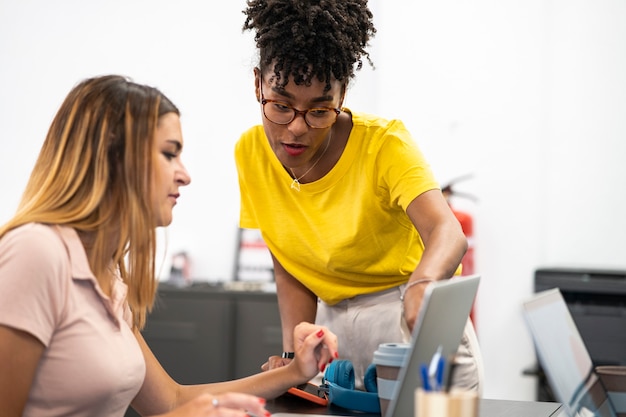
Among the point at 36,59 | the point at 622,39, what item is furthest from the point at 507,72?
the point at 36,59

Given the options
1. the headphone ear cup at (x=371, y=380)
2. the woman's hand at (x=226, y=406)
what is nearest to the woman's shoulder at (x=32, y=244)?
the woman's hand at (x=226, y=406)

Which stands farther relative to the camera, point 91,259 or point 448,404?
point 91,259

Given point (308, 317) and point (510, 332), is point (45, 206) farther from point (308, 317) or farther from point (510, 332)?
point (510, 332)

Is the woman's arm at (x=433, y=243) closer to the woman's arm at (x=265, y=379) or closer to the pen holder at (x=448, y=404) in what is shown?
the woman's arm at (x=265, y=379)

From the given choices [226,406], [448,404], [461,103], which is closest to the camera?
[448,404]

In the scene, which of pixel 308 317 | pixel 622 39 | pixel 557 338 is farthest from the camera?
pixel 622 39

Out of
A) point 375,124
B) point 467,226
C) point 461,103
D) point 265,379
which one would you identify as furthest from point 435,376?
point 461,103

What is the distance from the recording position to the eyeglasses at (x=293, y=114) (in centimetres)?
169

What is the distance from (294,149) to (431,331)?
737 mm

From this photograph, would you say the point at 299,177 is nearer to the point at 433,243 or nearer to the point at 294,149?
the point at 294,149

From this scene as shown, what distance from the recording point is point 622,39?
4156mm

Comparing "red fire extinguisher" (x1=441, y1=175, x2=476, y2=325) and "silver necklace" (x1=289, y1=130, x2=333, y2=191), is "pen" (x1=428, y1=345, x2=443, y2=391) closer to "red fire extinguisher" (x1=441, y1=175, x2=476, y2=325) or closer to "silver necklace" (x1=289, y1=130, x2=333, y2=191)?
"silver necklace" (x1=289, y1=130, x2=333, y2=191)

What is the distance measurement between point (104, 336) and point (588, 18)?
11.5 ft

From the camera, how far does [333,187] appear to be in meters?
1.82
